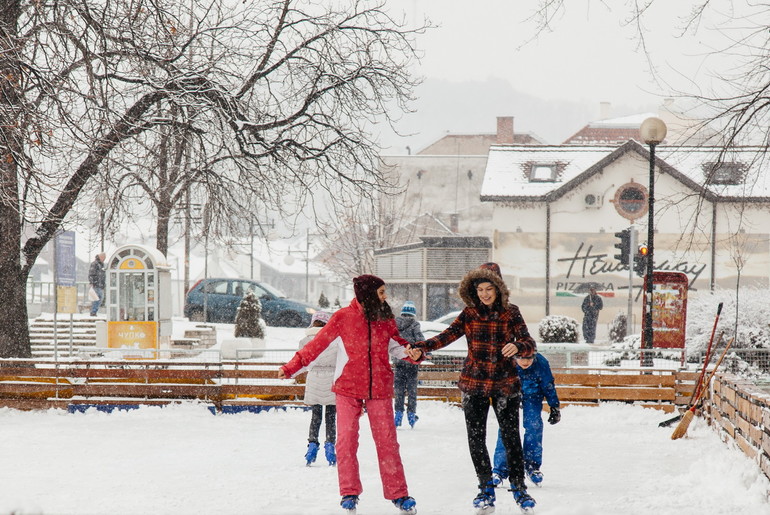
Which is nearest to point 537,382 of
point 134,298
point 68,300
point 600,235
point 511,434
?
point 511,434

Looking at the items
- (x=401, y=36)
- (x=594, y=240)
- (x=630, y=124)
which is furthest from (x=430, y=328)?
(x=630, y=124)

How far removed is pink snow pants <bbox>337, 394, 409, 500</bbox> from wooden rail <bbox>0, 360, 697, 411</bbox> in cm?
774

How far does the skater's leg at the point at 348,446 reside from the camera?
6840mm

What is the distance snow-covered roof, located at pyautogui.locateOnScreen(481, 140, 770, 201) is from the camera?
37438 millimetres

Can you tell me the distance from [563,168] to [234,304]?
16.1 m

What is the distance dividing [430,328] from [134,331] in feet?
24.2

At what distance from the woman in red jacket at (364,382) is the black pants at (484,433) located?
542 millimetres

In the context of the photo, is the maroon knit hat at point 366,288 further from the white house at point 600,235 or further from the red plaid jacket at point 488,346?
the white house at point 600,235

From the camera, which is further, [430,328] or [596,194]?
[596,194]

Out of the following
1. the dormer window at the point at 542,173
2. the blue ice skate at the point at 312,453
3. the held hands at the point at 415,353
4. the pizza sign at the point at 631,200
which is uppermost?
the dormer window at the point at 542,173

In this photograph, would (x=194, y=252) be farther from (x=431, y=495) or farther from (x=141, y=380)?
(x=431, y=495)

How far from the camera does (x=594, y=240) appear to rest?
125 ft

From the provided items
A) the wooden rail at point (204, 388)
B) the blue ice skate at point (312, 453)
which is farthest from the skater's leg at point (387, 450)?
the wooden rail at point (204, 388)

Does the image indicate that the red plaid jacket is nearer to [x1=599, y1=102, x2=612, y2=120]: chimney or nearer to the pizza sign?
the pizza sign
